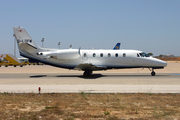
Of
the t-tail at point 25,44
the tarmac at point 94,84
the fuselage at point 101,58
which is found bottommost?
the tarmac at point 94,84

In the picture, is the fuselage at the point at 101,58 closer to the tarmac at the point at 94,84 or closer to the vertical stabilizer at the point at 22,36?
the vertical stabilizer at the point at 22,36

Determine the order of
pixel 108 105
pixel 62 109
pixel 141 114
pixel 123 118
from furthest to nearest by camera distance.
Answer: pixel 108 105, pixel 62 109, pixel 141 114, pixel 123 118

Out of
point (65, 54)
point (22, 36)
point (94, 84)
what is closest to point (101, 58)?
point (65, 54)

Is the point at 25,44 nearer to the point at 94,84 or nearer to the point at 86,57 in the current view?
the point at 86,57

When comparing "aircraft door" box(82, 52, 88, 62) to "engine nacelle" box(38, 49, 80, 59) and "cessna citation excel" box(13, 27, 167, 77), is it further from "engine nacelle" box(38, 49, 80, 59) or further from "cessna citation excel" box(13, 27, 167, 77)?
"engine nacelle" box(38, 49, 80, 59)

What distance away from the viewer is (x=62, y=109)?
705cm

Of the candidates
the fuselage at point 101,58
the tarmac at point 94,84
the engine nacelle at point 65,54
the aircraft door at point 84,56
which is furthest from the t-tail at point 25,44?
the aircraft door at point 84,56

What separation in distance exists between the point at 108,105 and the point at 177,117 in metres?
2.67

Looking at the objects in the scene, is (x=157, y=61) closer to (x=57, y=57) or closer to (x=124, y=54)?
(x=124, y=54)

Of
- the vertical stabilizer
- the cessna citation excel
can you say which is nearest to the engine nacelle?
the cessna citation excel

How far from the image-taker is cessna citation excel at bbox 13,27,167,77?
2178 cm

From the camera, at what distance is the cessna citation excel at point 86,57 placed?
2178 cm

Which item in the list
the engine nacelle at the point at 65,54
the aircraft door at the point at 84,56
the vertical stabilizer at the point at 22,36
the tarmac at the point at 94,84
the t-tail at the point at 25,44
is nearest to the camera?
the tarmac at the point at 94,84

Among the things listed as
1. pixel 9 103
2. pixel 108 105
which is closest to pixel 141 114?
pixel 108 105
